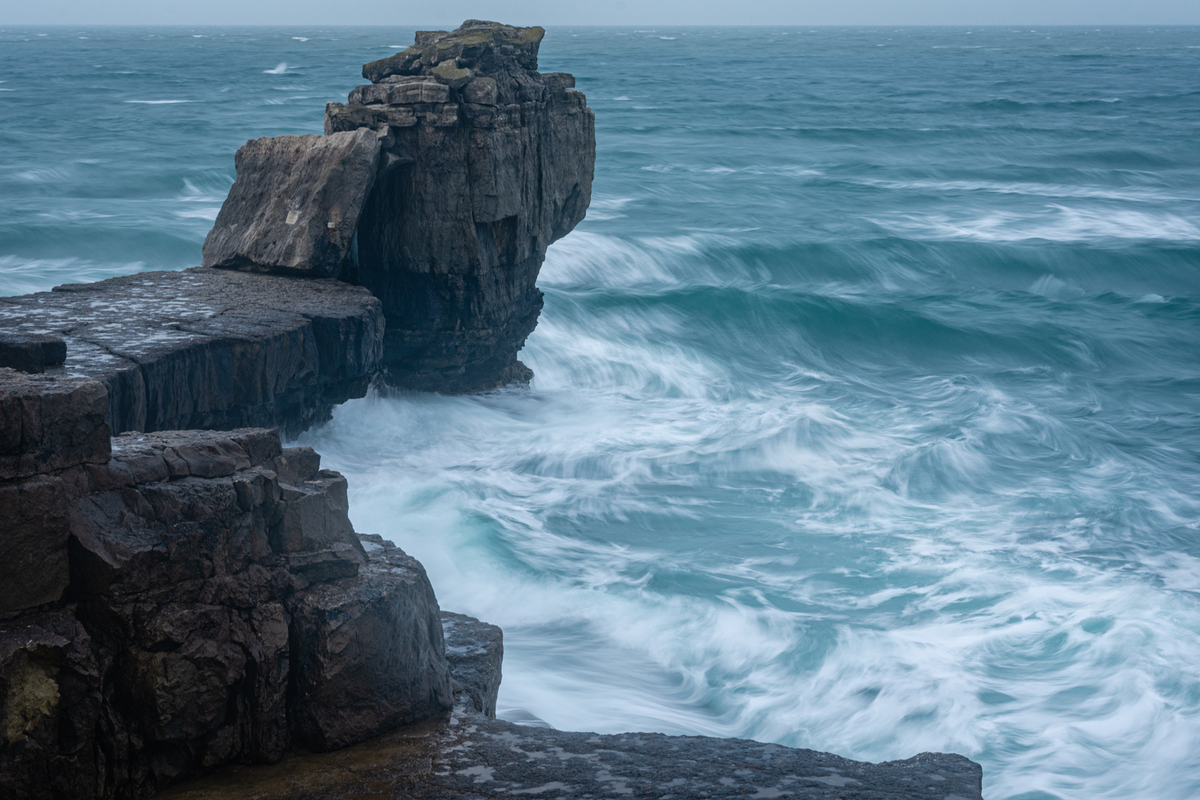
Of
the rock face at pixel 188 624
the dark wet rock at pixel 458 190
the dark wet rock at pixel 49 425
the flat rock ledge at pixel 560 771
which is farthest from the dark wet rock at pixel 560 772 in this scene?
the dark wet rock at pixel 458 190

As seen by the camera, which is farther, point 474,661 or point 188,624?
point 474,661

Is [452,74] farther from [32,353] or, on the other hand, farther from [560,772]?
[560,772]

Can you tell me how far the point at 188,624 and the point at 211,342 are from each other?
130 inches

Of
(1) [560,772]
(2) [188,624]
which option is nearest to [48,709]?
(2) [188,624]

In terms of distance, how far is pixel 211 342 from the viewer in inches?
245

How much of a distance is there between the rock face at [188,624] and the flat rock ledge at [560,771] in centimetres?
13

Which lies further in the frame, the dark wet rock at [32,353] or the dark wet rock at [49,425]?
the dark wet rock at [32,353]

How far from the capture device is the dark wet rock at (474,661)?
13.8ft

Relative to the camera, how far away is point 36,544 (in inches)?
120

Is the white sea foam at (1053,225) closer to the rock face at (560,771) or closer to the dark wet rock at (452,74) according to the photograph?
the dark wet rock at (452,74)

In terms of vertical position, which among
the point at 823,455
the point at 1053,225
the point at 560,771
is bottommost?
the point at 823,455

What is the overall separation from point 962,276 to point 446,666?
54.3 ft

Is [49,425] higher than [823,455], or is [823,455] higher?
[49,425]

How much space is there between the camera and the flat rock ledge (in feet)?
10.7
